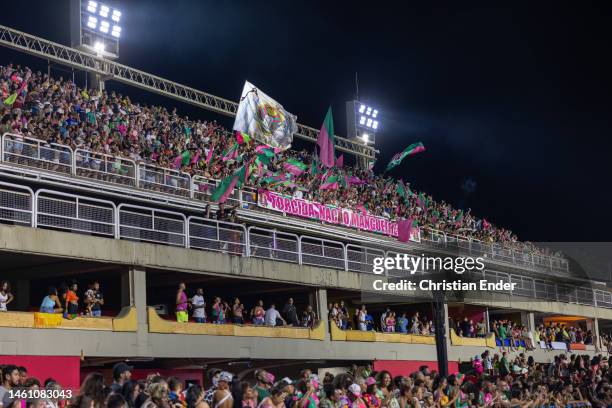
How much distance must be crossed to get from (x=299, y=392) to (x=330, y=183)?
2413 centimetres

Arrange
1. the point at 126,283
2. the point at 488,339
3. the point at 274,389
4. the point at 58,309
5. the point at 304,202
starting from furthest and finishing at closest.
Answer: the point at 488,339
the point at 304,202
the point at 126,283
the point at 58,309
the point at 274,389

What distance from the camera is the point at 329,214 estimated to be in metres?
35.1

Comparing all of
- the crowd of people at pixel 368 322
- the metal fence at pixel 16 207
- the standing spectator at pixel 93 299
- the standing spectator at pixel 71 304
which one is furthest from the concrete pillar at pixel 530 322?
the metal fence at pixel 16 207

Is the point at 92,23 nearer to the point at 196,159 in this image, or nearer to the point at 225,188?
the point at 196,159

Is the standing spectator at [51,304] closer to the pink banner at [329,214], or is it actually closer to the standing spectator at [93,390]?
the standing spectator at [93,390]

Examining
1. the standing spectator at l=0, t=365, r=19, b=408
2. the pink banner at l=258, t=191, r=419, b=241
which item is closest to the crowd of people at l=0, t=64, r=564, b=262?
the pink banner at l=258, t=191, r=419, b=241

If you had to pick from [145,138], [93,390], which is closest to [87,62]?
[145,138]

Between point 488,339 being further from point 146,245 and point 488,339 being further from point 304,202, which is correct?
point 146,245

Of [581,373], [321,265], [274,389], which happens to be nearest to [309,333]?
[321,265]

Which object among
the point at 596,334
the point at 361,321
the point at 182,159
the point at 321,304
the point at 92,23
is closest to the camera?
the point at 321,304

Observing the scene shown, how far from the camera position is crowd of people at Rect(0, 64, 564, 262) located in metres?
26.5

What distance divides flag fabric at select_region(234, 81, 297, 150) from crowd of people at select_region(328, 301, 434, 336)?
639 cm

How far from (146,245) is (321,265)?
7836 mm

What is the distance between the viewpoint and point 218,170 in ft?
104
